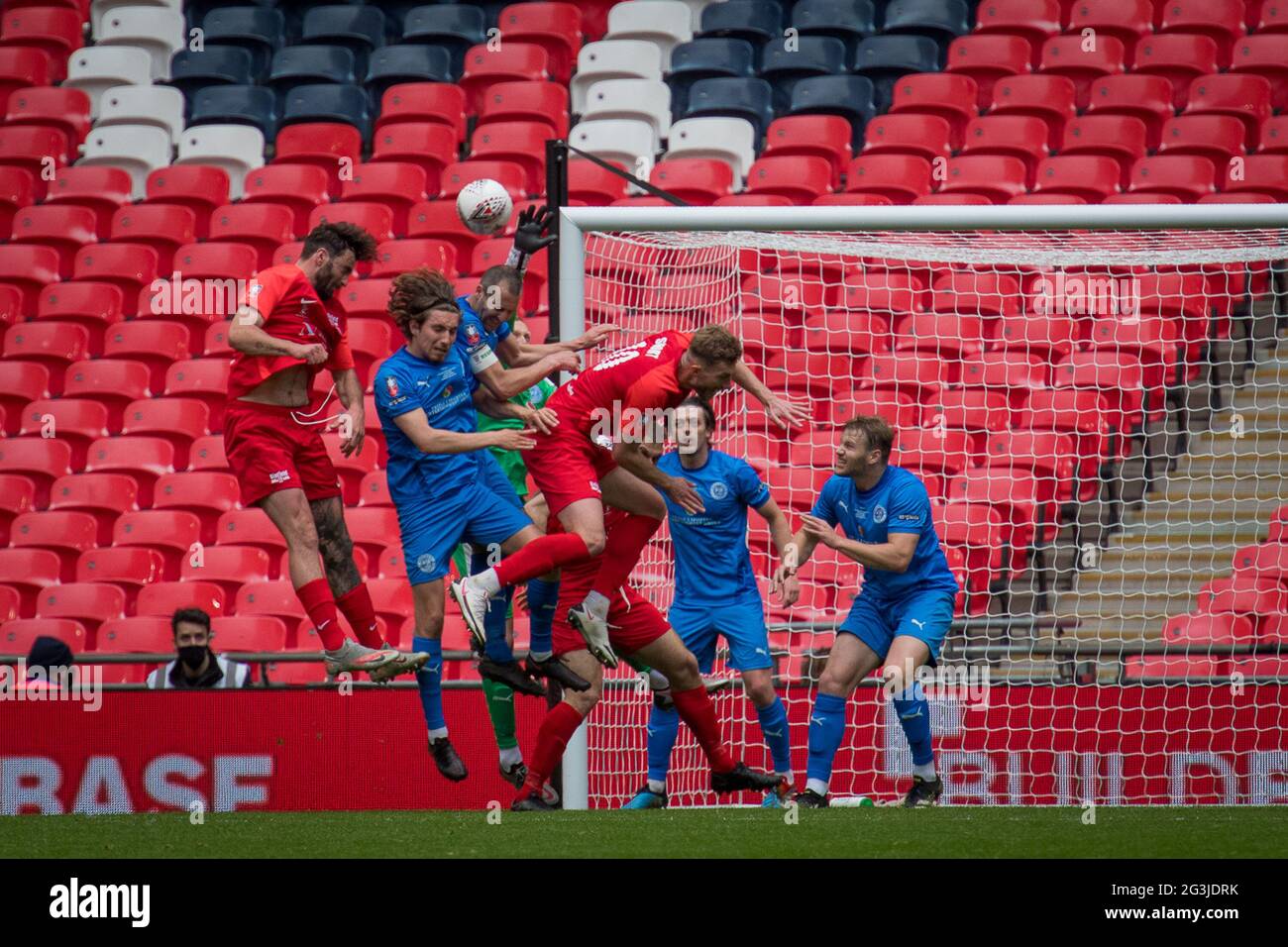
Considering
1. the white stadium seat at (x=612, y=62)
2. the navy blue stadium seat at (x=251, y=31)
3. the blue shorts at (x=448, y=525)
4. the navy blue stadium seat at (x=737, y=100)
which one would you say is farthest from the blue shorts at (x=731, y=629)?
the navy blue stadium seat at (x=251, y=31)

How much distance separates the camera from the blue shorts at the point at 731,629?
26.0 ft

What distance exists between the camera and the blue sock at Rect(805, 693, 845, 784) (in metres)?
7.50

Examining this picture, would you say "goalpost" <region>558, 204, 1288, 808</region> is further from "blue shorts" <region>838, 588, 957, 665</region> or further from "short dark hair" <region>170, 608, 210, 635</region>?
"short dark hair" <region>170, 608, 210, 635</region>

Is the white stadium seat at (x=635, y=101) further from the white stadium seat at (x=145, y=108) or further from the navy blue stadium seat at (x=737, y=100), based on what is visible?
the white stadium seat at (x=145, y=108)

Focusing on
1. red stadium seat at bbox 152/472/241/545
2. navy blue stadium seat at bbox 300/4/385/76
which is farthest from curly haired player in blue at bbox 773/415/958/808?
navy blue stadium seat at bbox 300/4/385/76

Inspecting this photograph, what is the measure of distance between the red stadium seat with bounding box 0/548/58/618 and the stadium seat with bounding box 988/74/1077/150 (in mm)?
8034

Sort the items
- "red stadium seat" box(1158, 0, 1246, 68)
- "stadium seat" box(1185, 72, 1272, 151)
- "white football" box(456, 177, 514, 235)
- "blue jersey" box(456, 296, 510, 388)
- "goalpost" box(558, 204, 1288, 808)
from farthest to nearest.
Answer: "red stadium seat" box(1158, 0, 1246, 68) → "stadium seat" box(1185, 72, 1272, 151) → "goalpost" box(558, 204, 1288, 808) → "white football" box(456, 177, 514, 235) → "blue jersey" box(456, 296, 510, 388)

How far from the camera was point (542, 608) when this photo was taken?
7238 millimetres

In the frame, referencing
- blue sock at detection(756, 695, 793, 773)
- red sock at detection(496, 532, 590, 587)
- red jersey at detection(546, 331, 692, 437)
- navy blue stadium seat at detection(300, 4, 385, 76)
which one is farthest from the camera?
navy blue stadium seat at detection(300, 4, 385, 76)

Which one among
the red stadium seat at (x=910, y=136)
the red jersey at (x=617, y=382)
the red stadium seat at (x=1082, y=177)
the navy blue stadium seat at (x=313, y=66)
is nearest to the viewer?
the red jersey at (x=617, y=382)

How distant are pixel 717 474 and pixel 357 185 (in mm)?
6633

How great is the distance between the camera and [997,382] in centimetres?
1009

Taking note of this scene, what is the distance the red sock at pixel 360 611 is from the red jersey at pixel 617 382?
1186 millimetres
